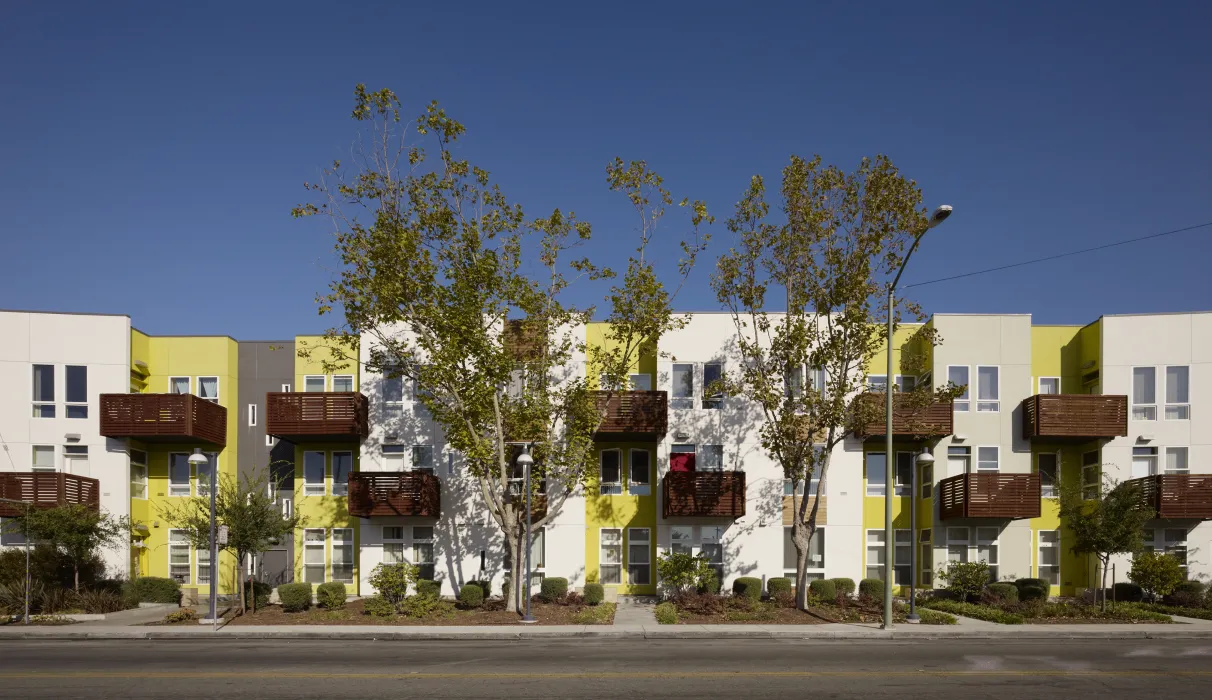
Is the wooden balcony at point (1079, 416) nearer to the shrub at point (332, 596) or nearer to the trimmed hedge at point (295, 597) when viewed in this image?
the shrub at point (332, 596)

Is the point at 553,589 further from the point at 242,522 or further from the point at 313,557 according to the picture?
the point at 242,522

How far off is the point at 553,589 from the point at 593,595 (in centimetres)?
164

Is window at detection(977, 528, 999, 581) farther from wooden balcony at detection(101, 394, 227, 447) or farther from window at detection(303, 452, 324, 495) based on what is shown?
wooden balcony at detection(101, 394, 227, 447)

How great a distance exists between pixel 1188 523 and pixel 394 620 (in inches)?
1091

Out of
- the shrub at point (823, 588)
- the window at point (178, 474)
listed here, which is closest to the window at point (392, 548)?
the window at point (178, 474)

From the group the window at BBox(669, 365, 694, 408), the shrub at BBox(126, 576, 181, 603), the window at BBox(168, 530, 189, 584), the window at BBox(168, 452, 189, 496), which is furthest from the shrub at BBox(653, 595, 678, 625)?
the window at BBox(168, 452, 189, 496)

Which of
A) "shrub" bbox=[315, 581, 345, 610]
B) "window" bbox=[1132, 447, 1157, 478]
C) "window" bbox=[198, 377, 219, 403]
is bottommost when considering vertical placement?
"shrub" bbox=[315, 581, 345, 610]

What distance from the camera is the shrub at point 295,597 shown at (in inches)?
1073

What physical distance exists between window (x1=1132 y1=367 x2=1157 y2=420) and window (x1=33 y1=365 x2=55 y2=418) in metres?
39.6

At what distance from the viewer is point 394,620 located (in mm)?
25641

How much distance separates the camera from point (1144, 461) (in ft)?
108

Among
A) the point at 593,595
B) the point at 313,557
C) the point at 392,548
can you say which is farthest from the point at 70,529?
the point at 593,595

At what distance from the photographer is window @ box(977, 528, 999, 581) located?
32.7m

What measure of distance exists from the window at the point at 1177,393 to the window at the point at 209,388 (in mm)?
35801
